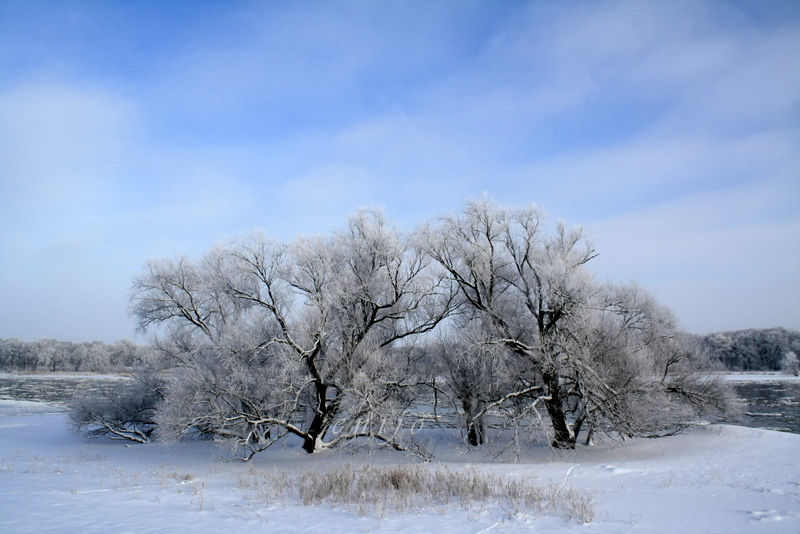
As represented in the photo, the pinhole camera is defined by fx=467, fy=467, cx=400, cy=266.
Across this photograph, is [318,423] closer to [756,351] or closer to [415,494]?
[415,494]

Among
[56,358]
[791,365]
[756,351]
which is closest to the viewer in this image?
[791,365]

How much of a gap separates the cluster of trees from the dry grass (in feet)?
22.0

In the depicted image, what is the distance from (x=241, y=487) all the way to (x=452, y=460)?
29.3 ft

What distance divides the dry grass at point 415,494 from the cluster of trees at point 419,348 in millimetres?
6695

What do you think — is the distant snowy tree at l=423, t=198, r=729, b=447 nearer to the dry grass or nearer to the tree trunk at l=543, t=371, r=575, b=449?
the tree trunk at l=543, t=371, r=575, b=449

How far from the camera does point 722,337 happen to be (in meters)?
91.4

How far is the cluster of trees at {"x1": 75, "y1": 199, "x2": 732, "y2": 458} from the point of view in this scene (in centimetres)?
1700

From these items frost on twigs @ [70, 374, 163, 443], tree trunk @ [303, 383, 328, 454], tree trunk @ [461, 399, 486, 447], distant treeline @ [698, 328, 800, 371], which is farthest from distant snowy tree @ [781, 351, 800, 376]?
frost on twigs @ [70, 374, 163, 443]

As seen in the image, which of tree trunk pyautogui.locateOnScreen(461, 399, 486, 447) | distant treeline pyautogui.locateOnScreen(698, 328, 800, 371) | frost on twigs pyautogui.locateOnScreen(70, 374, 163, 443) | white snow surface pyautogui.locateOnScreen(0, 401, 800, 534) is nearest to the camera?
white snow surface pyautogui.locateOnScreen(0, 401, 800, 534)

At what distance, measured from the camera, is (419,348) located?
2177 cm

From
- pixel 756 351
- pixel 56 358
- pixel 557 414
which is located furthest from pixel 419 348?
pixel 56 358

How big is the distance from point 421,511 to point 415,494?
124 cm

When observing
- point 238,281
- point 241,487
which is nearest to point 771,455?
point 241,487

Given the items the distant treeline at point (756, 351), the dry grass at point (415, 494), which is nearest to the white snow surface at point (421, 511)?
the dry grass at point (415, 494)
